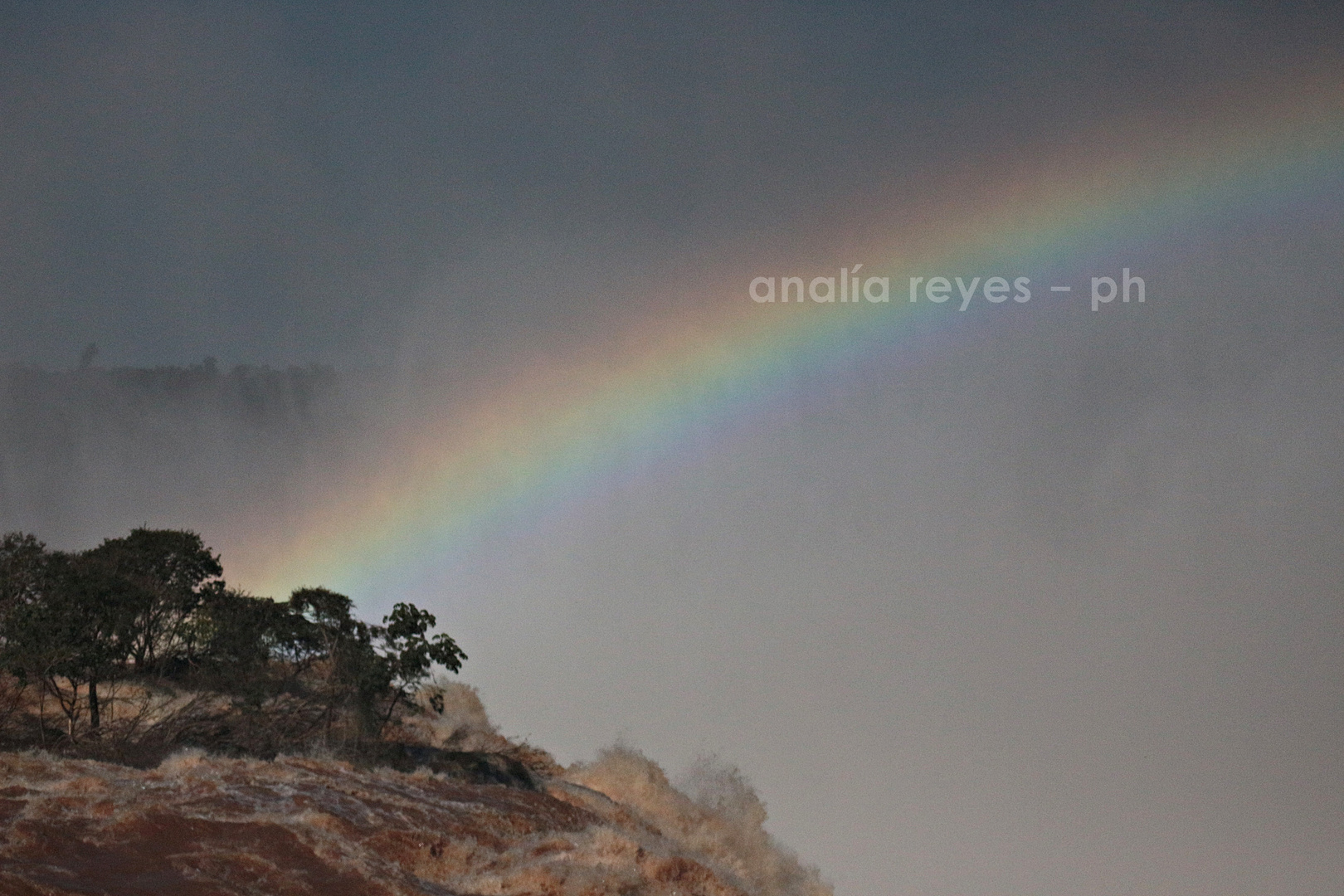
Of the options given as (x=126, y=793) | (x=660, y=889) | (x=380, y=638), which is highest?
(x=380, y=638)

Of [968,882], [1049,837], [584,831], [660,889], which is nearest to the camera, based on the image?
[660,889]

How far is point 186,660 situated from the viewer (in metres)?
36.8

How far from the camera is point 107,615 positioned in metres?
34.0

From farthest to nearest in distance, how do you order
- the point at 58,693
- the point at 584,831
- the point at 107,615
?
the point at 107,615
the point at 58,693
the point at 584,831

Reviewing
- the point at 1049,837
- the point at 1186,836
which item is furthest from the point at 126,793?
the point at 1186,836

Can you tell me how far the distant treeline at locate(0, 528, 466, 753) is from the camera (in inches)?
1273

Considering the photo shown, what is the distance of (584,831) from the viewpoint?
2641 centimetres

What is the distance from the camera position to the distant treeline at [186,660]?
3234 centimetres

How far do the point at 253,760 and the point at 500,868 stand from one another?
295 inches

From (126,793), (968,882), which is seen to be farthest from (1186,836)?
(126,793)

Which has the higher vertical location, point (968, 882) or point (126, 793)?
point (126, 793)

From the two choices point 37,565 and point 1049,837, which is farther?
point 1049,837

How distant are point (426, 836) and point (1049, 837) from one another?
514ft

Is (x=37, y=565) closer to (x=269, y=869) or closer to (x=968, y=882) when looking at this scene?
(x=269, y=869)
